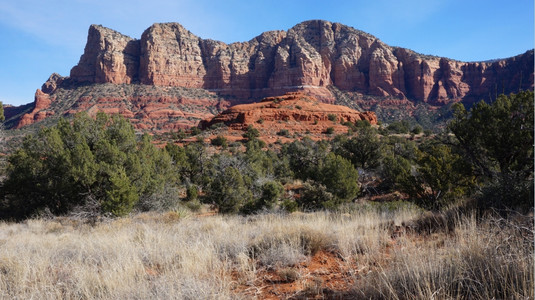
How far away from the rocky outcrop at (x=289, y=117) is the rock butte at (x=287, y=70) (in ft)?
120

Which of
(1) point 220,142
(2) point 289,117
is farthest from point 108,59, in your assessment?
(1) point 220,142

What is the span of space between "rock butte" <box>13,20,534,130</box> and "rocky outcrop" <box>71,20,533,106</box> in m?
0.40

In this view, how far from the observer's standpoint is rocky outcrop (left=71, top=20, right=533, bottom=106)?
103 metres

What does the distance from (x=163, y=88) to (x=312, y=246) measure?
10837cm

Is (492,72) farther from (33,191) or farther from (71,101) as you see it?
(71,101)

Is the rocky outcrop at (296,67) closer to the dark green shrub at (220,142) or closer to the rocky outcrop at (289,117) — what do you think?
the rocky outcrop at (289,117)

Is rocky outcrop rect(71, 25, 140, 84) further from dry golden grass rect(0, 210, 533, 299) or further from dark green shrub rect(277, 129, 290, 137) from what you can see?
dry golden grass rect(0, 210, 533, 299)

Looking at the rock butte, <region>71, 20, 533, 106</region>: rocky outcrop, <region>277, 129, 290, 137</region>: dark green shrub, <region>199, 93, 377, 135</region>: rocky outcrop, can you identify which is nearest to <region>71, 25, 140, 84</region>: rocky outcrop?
<region>71, 20, 533, 106</region>: rocky outcrop

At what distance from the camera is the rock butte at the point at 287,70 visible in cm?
9826

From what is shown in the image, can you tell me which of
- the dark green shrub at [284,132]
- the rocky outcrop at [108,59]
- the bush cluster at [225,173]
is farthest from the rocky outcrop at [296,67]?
the bush cluster at [225,173]

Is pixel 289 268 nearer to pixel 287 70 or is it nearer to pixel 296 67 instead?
pixel 296 67

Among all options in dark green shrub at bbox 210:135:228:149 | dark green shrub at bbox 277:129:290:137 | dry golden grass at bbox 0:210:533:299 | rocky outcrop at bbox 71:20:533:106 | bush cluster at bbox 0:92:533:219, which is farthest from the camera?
rocky outcrop at bbox 71:20:533:106

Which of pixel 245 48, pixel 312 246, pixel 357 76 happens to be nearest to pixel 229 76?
pixel 245 48

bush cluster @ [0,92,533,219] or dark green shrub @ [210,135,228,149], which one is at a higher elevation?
dark green shrub @ [210,135,228,149]
